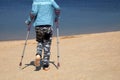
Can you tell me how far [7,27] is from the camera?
892 inches

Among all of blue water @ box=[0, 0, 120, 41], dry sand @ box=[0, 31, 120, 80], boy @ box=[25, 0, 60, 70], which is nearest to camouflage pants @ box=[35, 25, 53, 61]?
boy @ box=[25, 0, 60, 70]

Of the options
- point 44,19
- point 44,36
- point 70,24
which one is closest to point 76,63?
point 44,36

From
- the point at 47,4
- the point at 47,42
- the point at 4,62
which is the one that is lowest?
the point at 4,62

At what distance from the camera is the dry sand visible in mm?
8758

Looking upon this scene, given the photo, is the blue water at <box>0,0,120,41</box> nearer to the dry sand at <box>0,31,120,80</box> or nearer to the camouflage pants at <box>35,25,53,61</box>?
the dry sand at <box>0,31,120,80</box>

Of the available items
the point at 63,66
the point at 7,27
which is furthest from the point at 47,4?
the point at 7,27

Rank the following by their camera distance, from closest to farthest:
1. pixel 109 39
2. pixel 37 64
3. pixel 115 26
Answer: pixel 37 64
pixel 109 39
pixel 115 26

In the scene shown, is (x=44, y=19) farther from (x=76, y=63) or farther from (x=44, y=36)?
(x=76, y=63)

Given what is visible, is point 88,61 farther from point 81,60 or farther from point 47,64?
point 47,64

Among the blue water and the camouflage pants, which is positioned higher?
the camouflage pants

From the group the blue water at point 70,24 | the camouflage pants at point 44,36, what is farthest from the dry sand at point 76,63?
the blue water at point 70,24

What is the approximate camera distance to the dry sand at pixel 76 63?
8758mm

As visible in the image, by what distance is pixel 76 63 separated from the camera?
10047 mm

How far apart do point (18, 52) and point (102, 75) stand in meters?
4.72
